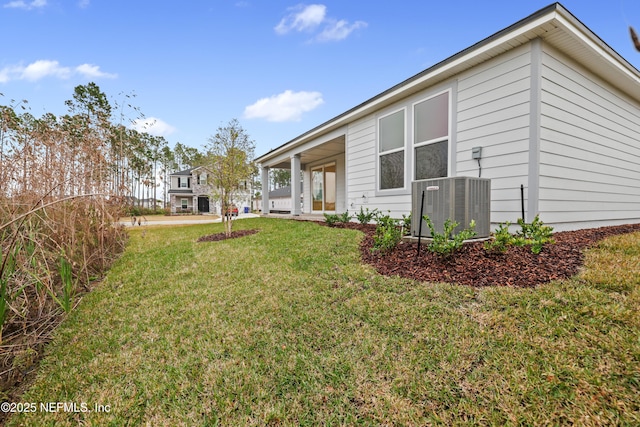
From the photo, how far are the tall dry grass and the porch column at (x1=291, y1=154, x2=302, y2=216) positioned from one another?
20.6 feet

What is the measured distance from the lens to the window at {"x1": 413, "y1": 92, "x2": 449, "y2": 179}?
5211mm

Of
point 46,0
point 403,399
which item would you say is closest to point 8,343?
point 403,399

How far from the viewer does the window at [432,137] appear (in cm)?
521

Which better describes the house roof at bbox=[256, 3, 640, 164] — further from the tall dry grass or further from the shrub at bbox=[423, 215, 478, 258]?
the tall dry grass

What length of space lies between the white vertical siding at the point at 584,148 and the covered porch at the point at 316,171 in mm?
5204

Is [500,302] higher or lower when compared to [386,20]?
lower

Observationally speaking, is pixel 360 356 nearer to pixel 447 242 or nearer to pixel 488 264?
pixel 447 242

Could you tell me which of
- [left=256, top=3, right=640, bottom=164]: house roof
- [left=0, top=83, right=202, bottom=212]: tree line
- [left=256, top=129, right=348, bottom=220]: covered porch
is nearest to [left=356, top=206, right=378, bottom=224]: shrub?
[left=256, top=3, right=640, bottom=164]: house roof

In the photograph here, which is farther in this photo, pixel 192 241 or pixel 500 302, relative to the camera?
pixel 192 241

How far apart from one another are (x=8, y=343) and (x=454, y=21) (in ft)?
29.9

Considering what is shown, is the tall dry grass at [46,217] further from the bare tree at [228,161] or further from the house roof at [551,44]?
the house roof at [551,44]

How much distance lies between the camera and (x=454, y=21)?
266 inches

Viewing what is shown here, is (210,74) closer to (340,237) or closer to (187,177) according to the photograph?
(340,237)

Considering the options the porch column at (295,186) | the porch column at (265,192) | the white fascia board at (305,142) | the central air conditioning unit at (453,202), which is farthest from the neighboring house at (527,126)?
the porch column at (265,192)
